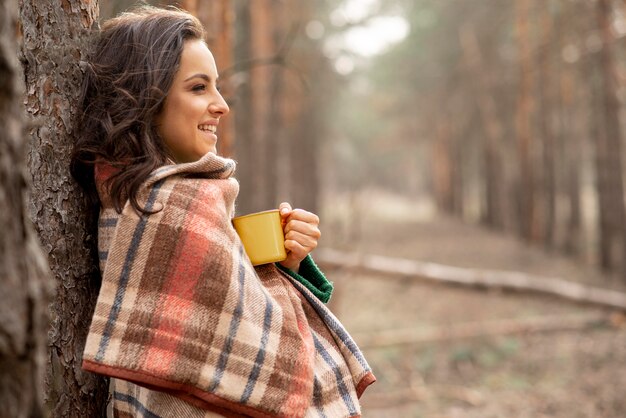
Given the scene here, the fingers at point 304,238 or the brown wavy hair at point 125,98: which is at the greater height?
the brown wavy hair at point 125,98

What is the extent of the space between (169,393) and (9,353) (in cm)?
78

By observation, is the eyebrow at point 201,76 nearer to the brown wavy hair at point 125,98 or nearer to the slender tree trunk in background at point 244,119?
the brown wavy hair at point 125,98

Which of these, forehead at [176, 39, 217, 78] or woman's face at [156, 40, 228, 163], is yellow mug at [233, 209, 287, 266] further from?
forehead at [176, 39, 217, 78]

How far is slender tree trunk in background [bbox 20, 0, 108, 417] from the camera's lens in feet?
6.28

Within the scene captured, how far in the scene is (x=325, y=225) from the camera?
83.5ft

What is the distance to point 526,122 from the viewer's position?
63.4 feet

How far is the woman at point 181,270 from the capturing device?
5.62 ft

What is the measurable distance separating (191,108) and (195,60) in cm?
16

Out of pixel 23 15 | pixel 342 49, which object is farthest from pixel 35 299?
pixel 342 49

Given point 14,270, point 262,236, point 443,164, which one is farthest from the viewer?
point 443,164

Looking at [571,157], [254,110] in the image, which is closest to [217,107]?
[254,110]

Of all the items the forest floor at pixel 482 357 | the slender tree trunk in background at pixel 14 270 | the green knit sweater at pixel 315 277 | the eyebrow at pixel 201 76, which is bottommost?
the forest floor at pixel 482 357

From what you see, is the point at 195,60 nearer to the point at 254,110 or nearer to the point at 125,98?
the point at 125,98

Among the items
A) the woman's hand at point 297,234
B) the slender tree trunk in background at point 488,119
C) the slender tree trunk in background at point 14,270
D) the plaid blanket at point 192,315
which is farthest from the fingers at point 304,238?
→ the slender tree trunk in background at point 488,119
